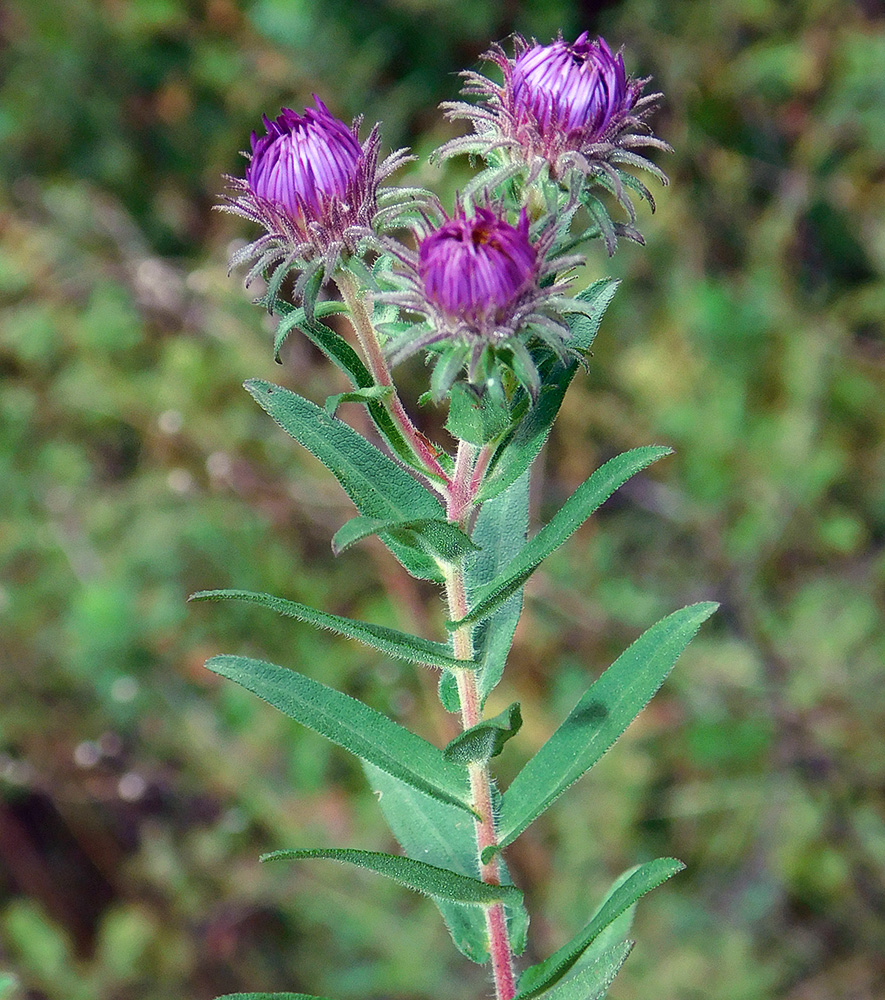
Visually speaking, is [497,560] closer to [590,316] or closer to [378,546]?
[590,316]

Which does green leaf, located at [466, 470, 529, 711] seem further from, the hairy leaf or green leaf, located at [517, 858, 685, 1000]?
green leaf, located at [517, 858, 685, 1000]

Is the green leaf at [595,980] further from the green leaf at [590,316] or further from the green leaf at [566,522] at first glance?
the green leaf at [590,316]

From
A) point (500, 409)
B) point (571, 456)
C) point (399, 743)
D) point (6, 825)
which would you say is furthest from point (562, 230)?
point (6, 825)

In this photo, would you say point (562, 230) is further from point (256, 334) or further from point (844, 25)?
point (844, 25)

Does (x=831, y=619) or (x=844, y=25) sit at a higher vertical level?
(x=844, y=25)

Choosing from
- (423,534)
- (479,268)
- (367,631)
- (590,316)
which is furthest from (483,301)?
(367,631)

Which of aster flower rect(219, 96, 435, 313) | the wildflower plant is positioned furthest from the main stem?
aster flower rect(219, 96, 435, 313)

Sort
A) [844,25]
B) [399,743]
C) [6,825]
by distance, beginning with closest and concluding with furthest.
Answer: [399,743]
[6,825]
[844,25]
